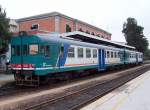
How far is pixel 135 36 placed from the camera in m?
81.4

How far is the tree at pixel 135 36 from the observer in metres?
81.1

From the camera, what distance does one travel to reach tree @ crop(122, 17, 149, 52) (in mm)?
81125

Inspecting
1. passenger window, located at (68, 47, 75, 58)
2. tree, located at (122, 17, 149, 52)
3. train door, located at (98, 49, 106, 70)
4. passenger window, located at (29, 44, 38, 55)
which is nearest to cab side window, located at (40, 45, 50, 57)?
passenger window, located at (29, 44, 38, 55)

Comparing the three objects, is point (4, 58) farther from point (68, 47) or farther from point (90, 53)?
point (68, 47)

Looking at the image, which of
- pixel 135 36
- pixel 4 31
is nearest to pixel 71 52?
pixel 4 31

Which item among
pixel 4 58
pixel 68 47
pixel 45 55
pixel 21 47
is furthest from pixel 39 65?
pixel 4 58

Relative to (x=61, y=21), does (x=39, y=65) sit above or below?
below

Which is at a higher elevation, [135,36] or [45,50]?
[135,36]

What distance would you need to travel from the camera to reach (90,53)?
2445 cm

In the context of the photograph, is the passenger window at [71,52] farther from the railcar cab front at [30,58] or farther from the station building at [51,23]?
the station building at [51,23]

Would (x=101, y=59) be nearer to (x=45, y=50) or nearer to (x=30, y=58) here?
(x=45, y=50)

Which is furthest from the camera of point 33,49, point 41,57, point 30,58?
point 33,49

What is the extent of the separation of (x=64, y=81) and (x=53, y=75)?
2590mm

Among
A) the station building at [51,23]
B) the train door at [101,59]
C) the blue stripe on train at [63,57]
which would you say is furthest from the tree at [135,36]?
the blue stripe on train at [63,57]
